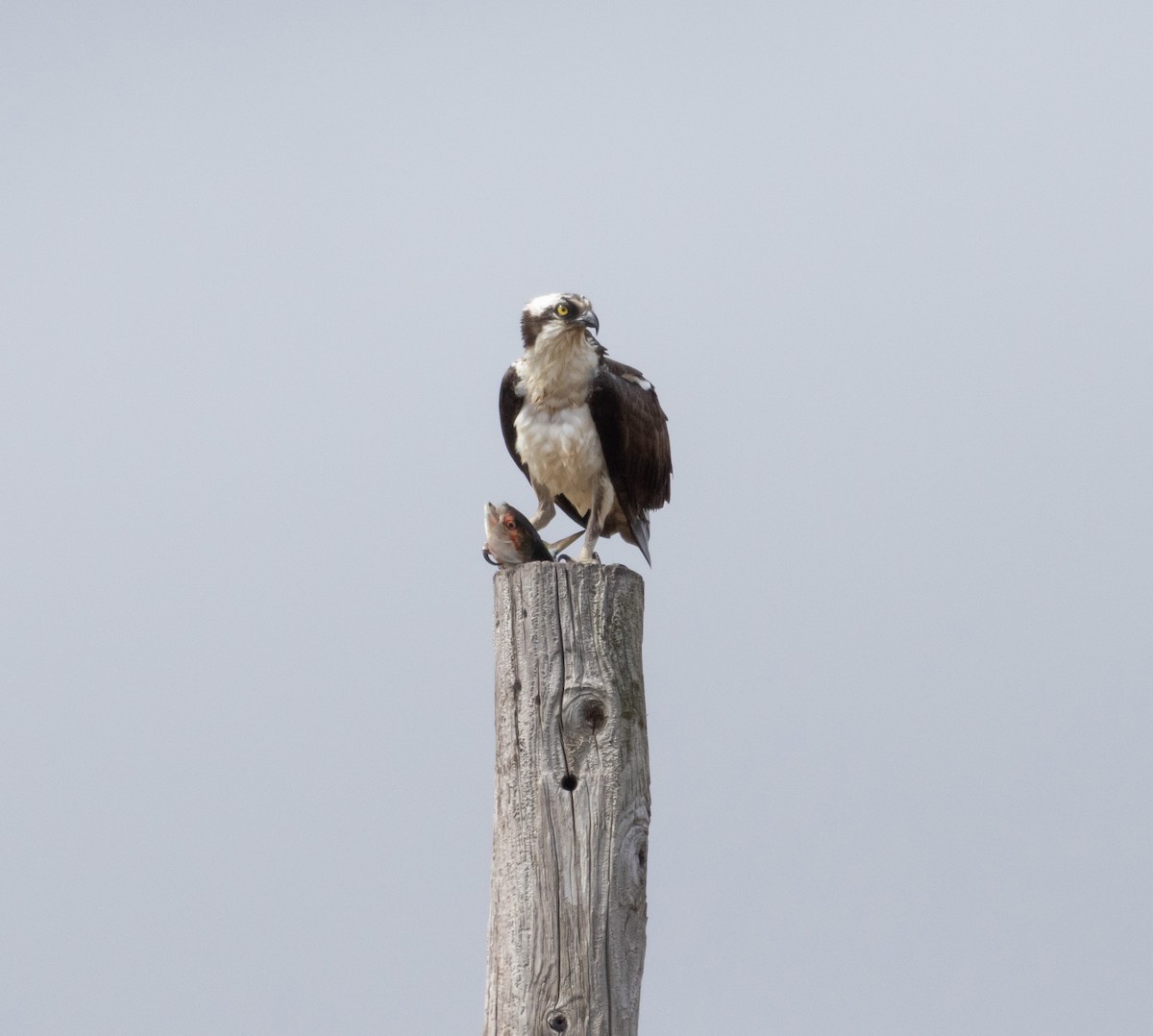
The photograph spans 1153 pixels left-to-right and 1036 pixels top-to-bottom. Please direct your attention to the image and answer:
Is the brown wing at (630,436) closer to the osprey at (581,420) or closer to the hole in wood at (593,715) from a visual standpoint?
the osprey at (581,420)

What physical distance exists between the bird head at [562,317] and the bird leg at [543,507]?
81 centimetres

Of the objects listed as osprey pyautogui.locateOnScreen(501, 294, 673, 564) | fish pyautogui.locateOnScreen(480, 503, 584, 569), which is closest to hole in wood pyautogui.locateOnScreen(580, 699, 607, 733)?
fish pyautogui.locateOnScreen(480, 503, 584, 569)

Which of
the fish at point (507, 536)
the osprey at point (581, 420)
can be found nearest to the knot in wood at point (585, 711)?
the fish at point (507, 536)

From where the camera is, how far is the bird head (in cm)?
766

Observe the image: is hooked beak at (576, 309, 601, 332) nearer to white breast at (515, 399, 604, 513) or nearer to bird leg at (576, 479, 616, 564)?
white breast at (515, 399, 604, 513)

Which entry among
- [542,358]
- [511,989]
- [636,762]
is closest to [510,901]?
[511,989]

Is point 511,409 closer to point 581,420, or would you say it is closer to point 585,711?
point 581,420

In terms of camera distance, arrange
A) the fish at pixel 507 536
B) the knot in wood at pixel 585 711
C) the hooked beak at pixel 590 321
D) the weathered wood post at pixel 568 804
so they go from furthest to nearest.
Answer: the hooked beak at pixel 590 321, the fish at pixel 507 536, the knot in wood at pixel 585 711, the weathered wood post at pixel 568 804

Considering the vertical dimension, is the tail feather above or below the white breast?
below

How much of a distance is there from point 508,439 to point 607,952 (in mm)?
4118

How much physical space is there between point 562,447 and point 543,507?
1.79 feet

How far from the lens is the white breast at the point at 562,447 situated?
25.2ft

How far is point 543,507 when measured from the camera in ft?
26.6

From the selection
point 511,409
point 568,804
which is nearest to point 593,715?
point 568,804
